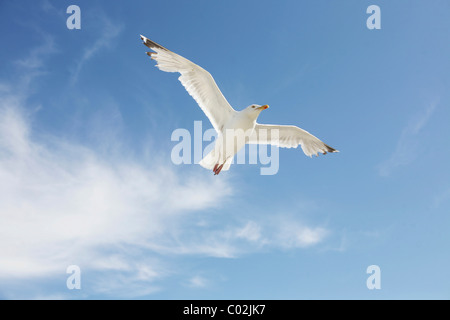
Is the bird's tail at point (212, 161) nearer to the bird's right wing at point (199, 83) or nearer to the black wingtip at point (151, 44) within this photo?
the bird's right wing at point (199, 83)

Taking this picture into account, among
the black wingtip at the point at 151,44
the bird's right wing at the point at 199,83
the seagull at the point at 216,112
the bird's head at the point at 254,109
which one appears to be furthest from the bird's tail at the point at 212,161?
the black wingtip at the point at 151,44

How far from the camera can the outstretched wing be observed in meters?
8.19

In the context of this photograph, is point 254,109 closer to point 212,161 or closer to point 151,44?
point 212,161

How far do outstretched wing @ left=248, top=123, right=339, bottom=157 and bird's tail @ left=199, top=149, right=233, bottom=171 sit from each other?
1015 millimetres

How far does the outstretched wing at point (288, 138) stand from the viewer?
8.19m

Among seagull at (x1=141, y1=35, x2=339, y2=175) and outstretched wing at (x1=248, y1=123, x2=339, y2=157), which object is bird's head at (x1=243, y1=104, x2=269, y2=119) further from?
outstretched wing at (x1=248, y1=123, x2=339, y2=157)

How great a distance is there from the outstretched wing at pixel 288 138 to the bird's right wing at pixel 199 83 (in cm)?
94

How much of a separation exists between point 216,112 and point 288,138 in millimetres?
1942

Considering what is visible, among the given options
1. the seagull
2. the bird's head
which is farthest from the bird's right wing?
the bird's head

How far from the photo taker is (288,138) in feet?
28.0

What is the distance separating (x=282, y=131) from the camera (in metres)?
8.31

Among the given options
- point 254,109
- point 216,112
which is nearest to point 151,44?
point 216,112
